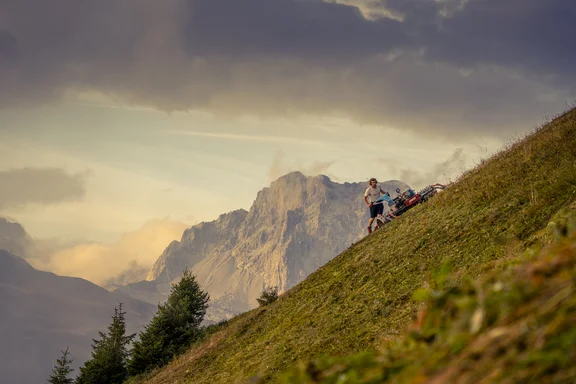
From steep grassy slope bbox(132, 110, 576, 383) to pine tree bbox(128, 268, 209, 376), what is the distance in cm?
1127

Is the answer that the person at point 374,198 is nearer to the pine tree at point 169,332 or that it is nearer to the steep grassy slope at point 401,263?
the steep grassy slope at point 401,263

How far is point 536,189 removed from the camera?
47.7 ft

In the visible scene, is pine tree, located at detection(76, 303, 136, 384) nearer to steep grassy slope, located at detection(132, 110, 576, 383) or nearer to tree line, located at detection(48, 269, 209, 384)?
tree line, located at detection(48, 269, 209, 384)

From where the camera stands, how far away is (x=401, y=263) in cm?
1600

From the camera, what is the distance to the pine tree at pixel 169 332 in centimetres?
3341

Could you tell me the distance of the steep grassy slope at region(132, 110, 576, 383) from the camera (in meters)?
12.3

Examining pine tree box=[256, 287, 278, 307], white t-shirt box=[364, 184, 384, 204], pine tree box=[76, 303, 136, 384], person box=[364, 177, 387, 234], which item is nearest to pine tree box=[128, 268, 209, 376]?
pine tree box=[76, 303, 136, 384]

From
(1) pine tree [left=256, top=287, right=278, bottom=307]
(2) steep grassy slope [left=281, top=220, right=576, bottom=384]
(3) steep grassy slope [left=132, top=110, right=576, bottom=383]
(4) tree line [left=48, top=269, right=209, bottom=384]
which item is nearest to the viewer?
(2) steep grassy slope [left=281, top=220, right=576, bottom=384]

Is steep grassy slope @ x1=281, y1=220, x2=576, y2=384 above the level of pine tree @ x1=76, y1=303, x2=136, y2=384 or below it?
below

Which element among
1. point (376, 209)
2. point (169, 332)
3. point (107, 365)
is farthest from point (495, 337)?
point (107, 365)

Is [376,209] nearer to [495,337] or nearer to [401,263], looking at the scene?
[401,263]

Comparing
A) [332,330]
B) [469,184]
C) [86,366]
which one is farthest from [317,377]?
[86,366]

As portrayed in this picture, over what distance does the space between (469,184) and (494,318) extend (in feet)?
64.0

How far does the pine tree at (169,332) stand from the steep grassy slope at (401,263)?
11271mm
